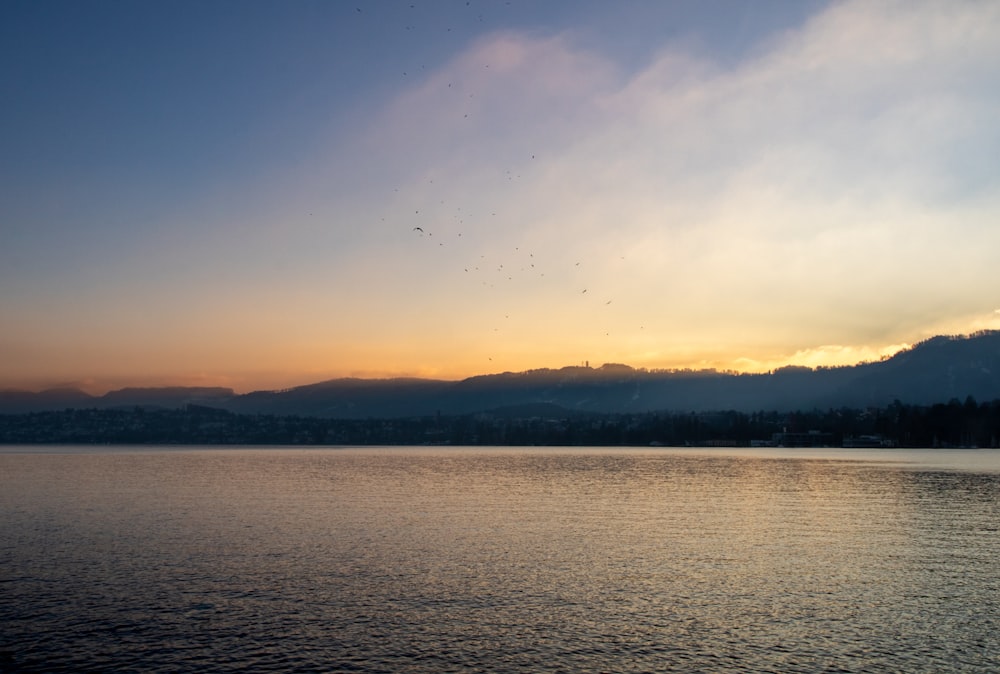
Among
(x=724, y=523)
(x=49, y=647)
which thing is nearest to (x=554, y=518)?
(x=724, y=523)

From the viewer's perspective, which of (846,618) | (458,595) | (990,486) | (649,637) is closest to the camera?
(649,637)

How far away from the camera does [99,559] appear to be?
2104 inches

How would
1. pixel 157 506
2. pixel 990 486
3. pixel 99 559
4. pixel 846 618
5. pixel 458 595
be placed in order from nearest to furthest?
pixel 846 618, pixel 458 595, pixel 99 559, pixel 157 506, pixel 990 486

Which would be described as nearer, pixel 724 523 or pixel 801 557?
pixel 801 557

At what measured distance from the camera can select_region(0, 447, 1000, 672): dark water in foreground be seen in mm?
32312

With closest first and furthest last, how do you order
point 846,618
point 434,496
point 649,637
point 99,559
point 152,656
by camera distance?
point 152,656, point 649,637, point 846,618, point 99,559, point 434,496

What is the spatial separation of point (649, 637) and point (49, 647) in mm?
26231

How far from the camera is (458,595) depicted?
4278 centimetres

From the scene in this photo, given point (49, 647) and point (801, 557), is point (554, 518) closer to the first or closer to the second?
point (801, 557)

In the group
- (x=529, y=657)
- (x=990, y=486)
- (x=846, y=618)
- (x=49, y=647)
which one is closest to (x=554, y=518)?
(x=846, y=618)

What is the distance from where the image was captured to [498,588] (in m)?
44.5

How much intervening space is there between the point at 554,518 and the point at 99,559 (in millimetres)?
42801

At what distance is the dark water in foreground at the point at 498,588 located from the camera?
32312 mm

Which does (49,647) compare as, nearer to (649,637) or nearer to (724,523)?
(649,637)
